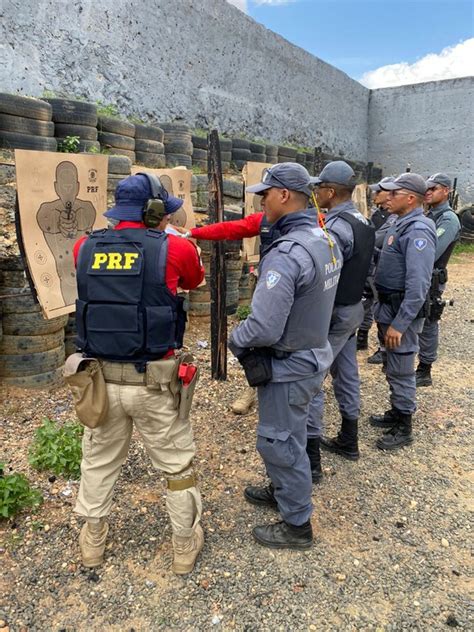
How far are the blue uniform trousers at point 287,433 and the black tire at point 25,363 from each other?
2.37 m

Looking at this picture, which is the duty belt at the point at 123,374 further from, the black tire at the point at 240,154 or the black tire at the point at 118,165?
the black tire at the point at 240,154

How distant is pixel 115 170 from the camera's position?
5.88m

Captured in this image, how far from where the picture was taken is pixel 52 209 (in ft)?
11.9

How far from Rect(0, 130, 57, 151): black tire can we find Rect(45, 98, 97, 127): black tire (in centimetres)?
61

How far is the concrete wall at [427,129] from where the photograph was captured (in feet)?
54.4

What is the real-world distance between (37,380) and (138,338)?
2309mm

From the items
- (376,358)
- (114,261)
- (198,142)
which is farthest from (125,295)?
(198,142)

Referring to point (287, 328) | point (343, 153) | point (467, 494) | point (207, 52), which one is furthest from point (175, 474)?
point (343, 153)

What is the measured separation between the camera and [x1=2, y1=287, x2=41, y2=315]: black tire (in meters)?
3.74

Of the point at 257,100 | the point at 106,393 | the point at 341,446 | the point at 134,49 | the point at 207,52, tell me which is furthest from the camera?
the point at 257,100

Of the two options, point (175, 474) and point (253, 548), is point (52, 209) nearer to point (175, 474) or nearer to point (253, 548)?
point (175, 474)

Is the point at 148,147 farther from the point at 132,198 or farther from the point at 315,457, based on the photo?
the point at 315,457

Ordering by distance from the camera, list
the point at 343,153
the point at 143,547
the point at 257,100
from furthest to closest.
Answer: the point at 343,153 < the point at 257,100 < the point at 143,547

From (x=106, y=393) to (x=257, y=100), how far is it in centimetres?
1211
